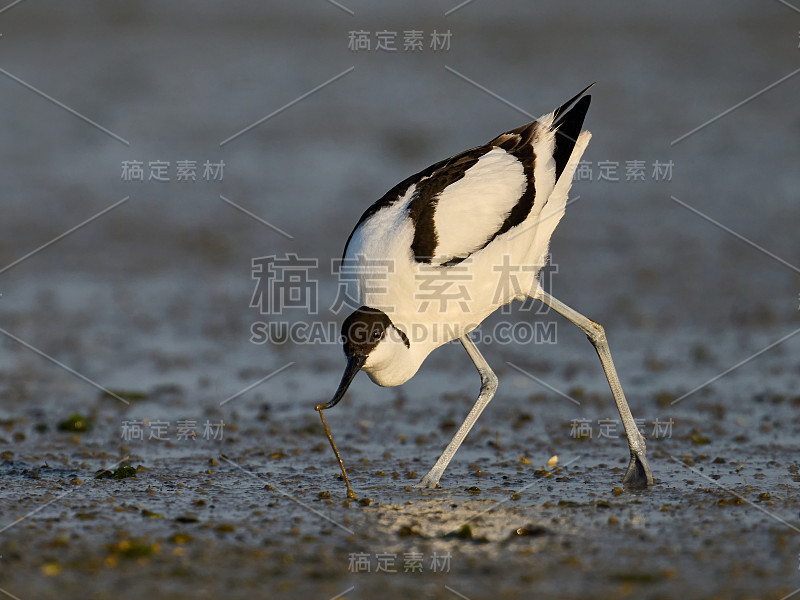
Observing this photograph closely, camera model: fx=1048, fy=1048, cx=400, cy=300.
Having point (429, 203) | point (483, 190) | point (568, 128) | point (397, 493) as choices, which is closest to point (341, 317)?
point (568, 128)

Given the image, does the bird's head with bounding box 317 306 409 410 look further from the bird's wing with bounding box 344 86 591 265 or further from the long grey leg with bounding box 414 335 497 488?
the long grey leg with bounding box 414 335 497 488

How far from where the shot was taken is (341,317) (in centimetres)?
1008

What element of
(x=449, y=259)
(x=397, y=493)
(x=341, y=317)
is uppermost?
(x=449, y=259)

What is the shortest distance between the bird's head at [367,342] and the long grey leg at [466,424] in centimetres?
70

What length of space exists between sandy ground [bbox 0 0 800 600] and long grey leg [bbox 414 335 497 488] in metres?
0.12

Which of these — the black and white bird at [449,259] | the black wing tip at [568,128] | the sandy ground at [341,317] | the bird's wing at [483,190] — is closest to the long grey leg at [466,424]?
the black and white bird at [449,259]

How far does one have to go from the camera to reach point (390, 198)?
6.29 metres

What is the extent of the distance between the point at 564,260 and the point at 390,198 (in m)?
5.51

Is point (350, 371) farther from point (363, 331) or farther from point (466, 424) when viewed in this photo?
point (466, 424)

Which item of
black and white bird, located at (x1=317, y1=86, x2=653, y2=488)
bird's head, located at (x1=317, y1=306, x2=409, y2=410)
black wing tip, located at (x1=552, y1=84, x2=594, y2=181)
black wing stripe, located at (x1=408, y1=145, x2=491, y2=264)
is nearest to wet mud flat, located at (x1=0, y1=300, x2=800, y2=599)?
black and white bird, located at (x1=317, y1=86, x2=653, y2=488)

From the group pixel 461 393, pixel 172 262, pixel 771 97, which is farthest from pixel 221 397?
pixel 771 97

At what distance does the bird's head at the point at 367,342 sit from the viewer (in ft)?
18.9

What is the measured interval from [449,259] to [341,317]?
4.17 metres

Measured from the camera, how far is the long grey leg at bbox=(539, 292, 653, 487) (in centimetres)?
602
